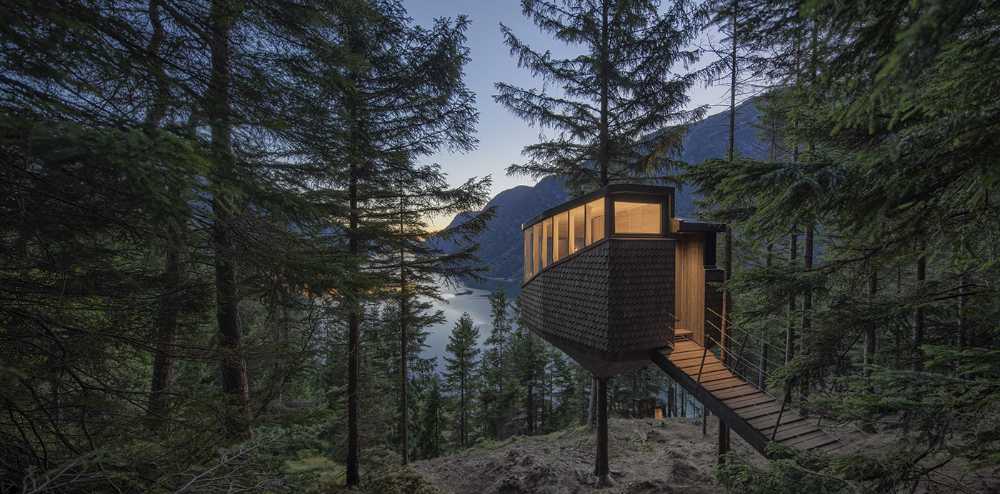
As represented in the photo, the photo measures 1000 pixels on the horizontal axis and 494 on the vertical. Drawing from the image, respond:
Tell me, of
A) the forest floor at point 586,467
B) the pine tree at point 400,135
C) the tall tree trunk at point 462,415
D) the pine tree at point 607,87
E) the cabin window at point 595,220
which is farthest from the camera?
the tall tree trunk at point 462,415

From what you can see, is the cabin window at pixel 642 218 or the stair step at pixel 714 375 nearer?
the stair step at pixel 714 375

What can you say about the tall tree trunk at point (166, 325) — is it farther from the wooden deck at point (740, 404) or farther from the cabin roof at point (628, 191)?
the wooden deck at point (740, 404)

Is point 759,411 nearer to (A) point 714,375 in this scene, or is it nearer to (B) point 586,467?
(A) point 714,375

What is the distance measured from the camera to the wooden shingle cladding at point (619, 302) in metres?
5.82

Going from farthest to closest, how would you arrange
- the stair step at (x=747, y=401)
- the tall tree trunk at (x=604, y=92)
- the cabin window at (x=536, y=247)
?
the cabin window at (x=536, y=247) < the tall tree trunk at (x=604, y=92) < the stair step at (x=747, y=401)

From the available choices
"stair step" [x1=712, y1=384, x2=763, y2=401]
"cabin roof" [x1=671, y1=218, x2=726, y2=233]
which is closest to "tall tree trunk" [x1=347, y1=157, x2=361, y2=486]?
"cabin roof" [x1=671, y1=218, x2=726, y2=233]

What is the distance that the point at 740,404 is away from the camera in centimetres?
534

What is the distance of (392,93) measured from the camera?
269 inches

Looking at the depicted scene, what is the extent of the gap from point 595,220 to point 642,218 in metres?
0.85

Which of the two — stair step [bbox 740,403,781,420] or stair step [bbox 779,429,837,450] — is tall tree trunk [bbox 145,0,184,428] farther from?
stair step [bbox 779,429,837,450]

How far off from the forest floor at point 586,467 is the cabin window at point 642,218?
5.01 metres

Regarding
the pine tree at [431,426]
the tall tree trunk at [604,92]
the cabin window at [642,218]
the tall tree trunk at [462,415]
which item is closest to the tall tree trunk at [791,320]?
the cabin window at [642,218]

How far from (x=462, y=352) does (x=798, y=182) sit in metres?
21.4

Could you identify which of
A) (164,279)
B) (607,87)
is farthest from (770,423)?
(164,279)
